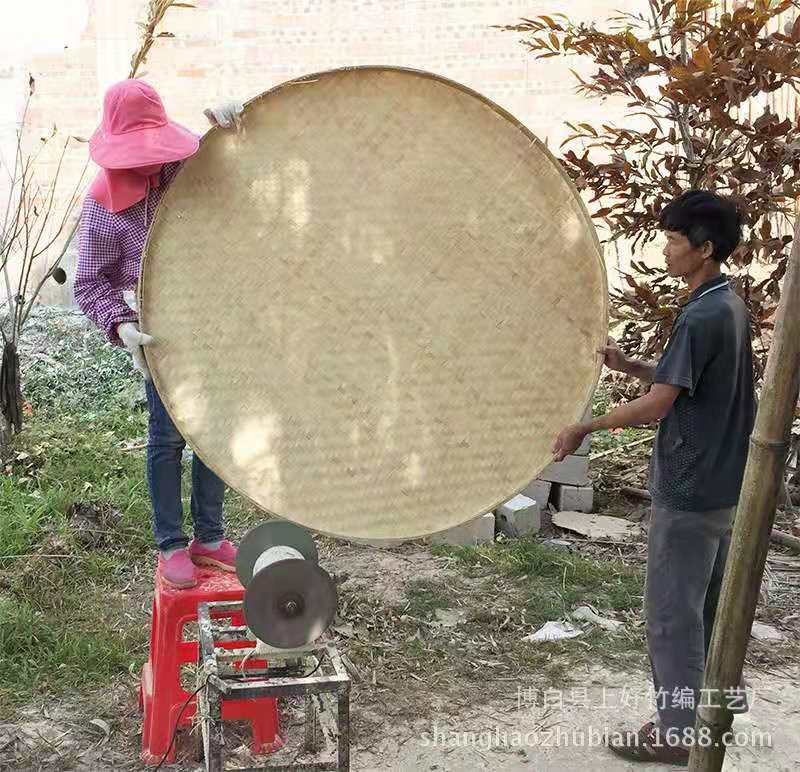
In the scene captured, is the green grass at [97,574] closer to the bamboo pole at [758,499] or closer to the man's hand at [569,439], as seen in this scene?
the man's hand at [569,439]

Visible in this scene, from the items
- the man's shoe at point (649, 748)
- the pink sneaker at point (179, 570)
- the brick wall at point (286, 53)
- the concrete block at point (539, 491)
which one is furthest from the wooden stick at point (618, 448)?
the pink sneaker at point (179, 570)

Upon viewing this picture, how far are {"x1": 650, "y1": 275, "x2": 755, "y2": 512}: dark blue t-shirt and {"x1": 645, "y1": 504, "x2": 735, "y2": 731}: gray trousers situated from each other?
6cm

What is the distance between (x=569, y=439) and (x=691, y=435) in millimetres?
424

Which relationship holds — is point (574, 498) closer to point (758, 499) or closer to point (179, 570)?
point (179, 570)

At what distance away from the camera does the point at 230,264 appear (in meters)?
2.29

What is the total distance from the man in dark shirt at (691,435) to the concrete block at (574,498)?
217 centimetres

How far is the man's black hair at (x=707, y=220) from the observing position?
2559mm

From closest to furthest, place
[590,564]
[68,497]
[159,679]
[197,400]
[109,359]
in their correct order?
[197,400]
[159,679]
[590,564]
[68,497]
[109,359]

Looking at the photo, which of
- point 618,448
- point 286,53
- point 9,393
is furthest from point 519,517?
point 286,53

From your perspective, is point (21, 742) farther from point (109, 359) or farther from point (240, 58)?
point (240, 58)

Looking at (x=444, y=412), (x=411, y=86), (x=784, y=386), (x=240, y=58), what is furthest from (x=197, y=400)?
(x=240, y=58)

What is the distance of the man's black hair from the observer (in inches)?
101

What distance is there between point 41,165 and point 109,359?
1.70 m

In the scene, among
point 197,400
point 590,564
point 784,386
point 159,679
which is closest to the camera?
point 784,386
